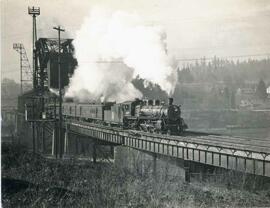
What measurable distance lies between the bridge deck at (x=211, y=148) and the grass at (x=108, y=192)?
1019 millimetres

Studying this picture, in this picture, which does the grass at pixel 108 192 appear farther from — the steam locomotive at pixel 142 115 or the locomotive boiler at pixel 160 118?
the steam locomotive at pixel 142 115

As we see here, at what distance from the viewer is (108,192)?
10.8m

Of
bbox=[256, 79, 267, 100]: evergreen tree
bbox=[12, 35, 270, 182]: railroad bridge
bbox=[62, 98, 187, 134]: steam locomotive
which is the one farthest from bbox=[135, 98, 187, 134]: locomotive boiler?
bbox=[256, 79, 267, 100]: evergreen tree

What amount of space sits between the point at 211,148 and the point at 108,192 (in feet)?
13.2

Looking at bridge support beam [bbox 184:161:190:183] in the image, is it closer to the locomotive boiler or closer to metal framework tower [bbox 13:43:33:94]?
the locomotive boiler

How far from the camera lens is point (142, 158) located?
17.8 meters

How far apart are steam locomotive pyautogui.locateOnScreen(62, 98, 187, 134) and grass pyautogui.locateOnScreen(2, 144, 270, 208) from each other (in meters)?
3.52

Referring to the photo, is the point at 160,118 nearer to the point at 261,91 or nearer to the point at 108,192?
the point at 261,91

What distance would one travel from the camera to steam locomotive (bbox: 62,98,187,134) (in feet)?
59.1

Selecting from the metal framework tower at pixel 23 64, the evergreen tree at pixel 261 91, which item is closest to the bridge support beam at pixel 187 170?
the evergreen tree at pixel 261 91

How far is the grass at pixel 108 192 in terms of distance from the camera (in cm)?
1057

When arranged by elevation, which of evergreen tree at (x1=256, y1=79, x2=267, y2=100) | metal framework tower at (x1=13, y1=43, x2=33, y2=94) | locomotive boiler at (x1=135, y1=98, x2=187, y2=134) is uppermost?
metal framework tower at (x1=13, y1=43, x2=33, y2=94)

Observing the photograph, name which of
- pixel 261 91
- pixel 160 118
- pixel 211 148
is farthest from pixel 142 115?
pixel 211 148

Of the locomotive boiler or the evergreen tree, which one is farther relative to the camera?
the locomotive boiler
